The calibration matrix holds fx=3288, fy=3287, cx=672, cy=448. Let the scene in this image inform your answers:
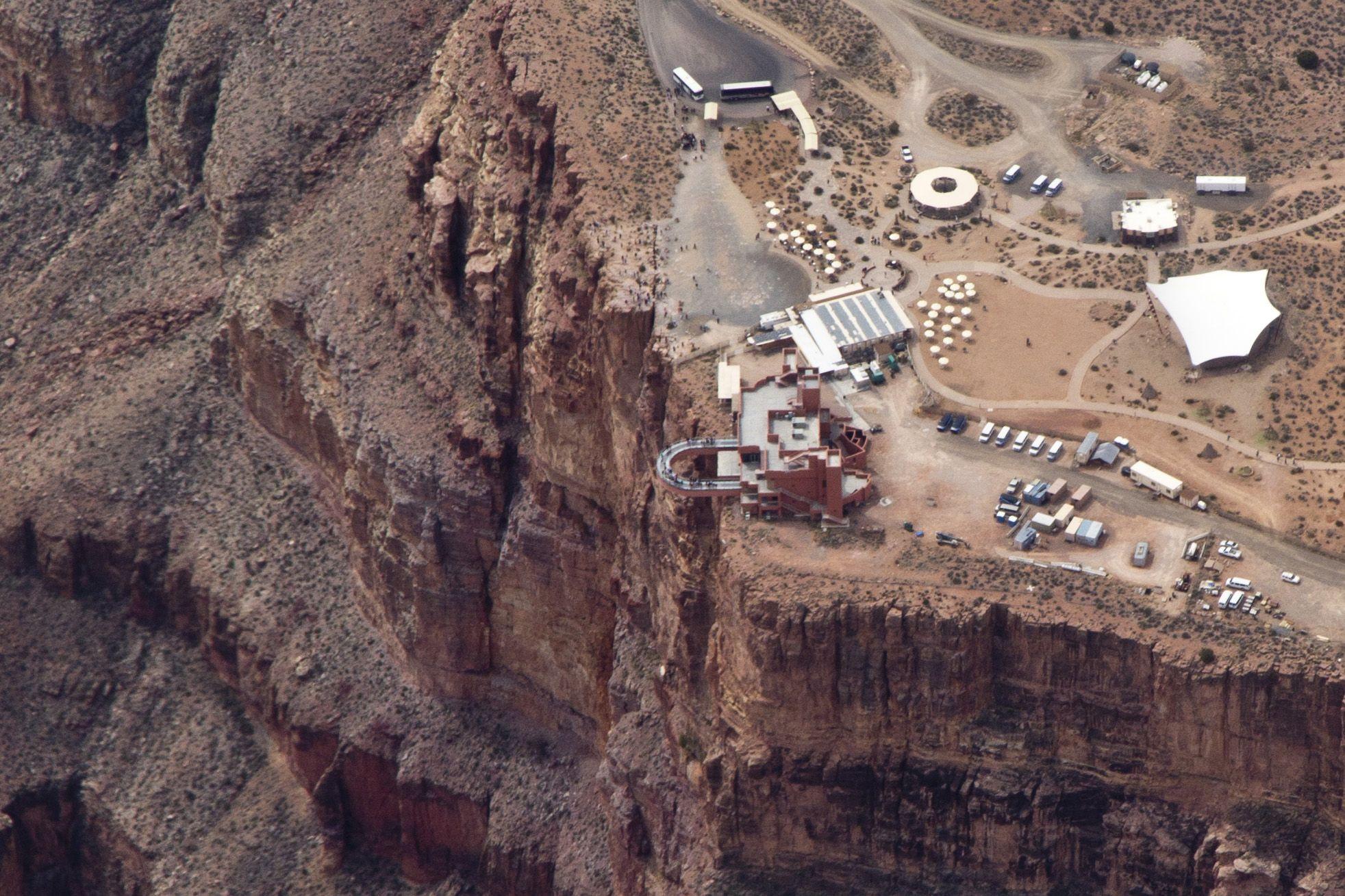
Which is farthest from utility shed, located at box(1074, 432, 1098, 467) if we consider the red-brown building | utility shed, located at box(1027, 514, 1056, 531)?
the red-brown building

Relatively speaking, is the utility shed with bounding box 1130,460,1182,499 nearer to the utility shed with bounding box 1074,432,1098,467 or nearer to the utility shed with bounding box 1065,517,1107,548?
the utility shed with bounding box 1074,432,1098,467

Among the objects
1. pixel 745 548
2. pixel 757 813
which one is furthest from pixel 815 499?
pixel 757 813

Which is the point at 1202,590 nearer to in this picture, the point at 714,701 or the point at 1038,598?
the point at 1038,598

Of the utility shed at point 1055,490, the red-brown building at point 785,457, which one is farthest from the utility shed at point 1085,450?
the red-brown building at point 785,457

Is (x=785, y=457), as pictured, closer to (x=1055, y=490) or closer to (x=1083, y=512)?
(x=1055, y=490)

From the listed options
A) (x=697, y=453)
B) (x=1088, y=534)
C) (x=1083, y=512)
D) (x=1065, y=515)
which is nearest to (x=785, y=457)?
(x=697, y=453)

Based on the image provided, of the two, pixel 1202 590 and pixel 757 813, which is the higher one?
pixel 1202 590
